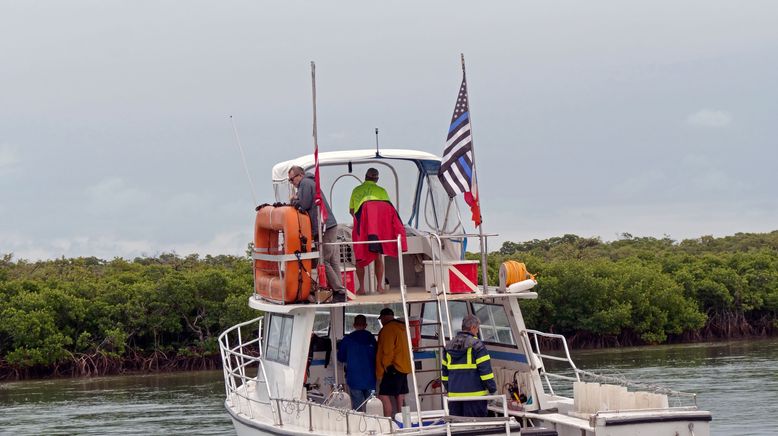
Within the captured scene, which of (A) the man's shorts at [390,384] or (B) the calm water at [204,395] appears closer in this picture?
(A) the man's shorts at [390,384]

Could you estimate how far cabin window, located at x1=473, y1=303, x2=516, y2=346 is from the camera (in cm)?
1410

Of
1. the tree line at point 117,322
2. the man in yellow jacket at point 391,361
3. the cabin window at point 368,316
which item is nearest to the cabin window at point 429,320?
the cabin window at point 368,316

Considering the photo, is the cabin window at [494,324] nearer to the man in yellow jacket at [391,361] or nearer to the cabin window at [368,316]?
the man in yellow jacket at [391,361]

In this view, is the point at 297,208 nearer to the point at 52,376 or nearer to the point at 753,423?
the point at 753,423

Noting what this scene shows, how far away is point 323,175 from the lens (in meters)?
15.4

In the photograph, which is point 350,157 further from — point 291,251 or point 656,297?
point 656,297

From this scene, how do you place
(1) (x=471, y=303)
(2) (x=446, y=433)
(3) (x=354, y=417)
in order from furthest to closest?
(1) (x=471, y=303)
(3) (x=354, y=417)
(2) (x=446, y=433)

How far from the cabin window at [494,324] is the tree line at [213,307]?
2706cm

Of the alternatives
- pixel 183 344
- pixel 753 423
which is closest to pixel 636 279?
pixel 183 344

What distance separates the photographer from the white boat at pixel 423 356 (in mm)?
11742

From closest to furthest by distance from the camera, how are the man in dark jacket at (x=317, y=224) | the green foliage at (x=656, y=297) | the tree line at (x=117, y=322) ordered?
1. the man in dark jacket at (x=317, y=224)
2. the tree line at (x=117, y=322)
3. the green foliage at (x=656, y=297)

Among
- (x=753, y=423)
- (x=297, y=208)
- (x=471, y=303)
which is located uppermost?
(x=297, y=208)

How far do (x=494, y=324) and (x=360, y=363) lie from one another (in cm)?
166

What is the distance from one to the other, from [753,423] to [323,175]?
10681 mm
